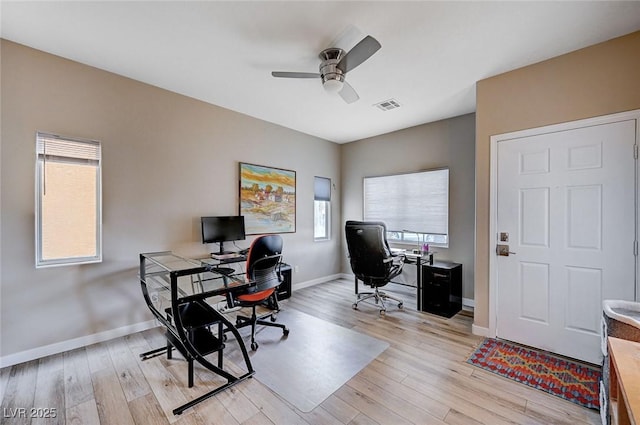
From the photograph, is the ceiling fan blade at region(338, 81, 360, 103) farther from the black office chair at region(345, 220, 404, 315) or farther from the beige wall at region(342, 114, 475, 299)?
the beige wall at region(342, 114, 475, 299)

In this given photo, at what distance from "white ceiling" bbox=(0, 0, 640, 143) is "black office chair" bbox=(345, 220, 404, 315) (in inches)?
67.1

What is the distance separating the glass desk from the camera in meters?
1.86

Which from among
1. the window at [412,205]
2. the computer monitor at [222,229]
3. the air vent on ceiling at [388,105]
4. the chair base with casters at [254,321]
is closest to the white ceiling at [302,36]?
the air vent on ceiling at [388,105]

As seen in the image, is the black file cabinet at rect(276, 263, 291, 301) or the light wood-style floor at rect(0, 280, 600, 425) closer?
the light wood-style floor at rect(0, 280, 600, 425)

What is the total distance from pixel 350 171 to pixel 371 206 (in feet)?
2.92

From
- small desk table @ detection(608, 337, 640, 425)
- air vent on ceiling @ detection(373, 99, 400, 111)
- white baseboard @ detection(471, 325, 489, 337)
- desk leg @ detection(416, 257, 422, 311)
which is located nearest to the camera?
small desk table @ detection(608, 337, 640, 425)

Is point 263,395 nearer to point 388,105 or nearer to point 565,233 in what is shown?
point 565,233

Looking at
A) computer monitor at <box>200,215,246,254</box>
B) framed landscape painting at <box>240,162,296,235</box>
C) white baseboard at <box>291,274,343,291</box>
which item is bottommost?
white baseboard at <box>291,274,343,291</box>

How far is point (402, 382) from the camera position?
2100 millimetres

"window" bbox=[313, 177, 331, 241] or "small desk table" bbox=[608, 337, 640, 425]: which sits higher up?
"window" bbox=[313, 177, 331, 241]

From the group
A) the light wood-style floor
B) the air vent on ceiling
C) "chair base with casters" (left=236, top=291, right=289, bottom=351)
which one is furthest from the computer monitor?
the air vent on ceiling

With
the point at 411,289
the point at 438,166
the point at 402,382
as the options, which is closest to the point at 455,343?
the point at 402,382

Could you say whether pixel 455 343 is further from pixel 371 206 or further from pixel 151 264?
pixel 151 264

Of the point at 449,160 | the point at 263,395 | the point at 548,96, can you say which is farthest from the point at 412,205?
the point at 263,395
